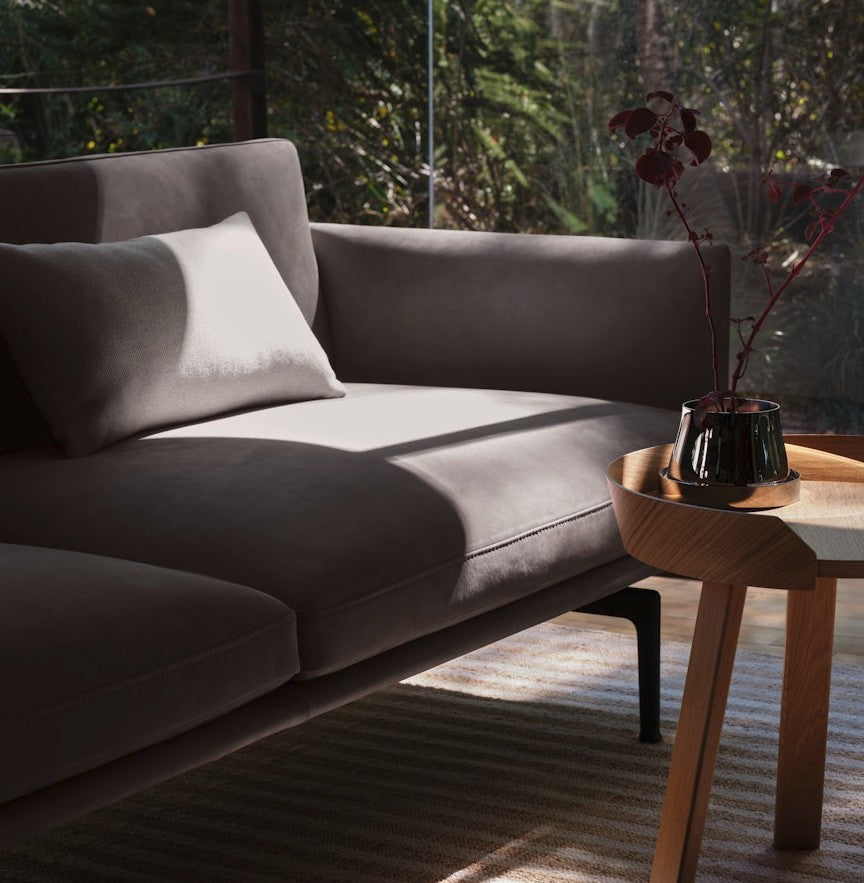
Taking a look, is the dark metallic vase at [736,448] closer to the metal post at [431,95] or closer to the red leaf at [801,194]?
the red leaf at [801,194]

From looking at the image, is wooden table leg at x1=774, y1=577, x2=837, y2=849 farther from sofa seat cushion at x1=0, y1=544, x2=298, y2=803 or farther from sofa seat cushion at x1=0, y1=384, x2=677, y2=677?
sofa seat cushion at x1=0, y1=544, x2=298, y2=803

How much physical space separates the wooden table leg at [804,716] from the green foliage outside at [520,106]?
2192 mm

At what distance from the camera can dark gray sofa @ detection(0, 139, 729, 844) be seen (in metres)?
1.34

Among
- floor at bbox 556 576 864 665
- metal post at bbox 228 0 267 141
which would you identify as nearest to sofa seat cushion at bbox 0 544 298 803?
floor at bbox 556 576 864 665

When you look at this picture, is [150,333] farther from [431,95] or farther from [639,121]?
[431,95]

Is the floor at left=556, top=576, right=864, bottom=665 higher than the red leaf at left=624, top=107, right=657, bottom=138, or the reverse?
the red leaf at left=624, top=107, right=657, bottom=138

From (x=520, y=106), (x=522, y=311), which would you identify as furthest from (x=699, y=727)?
(x=520, y=106)

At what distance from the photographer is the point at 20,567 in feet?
4.78

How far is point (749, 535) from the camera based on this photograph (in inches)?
55.5

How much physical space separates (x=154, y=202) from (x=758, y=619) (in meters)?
1.35

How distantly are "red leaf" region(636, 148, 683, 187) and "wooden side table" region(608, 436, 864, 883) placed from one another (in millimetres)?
319

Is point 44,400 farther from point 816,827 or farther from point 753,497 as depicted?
point 816,827

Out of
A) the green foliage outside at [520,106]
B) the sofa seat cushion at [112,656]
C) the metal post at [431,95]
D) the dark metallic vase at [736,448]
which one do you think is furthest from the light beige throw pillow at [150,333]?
the metal post at [431,95]

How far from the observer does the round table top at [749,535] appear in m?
1.38
